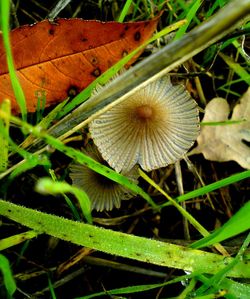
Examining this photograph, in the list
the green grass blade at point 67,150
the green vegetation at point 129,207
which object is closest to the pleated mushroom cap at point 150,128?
the green vegetation at point 129,207

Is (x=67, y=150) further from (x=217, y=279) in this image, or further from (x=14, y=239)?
(x=217, y=279)

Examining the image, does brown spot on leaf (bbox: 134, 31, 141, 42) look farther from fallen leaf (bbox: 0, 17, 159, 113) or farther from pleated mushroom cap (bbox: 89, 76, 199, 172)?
pleated mushroom cap (bbox: 89, 76, 199, 172)

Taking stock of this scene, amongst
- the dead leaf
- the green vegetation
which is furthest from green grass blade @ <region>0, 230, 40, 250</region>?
the dead leaf

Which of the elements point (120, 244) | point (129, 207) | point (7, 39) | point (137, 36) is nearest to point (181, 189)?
point (129, 207)

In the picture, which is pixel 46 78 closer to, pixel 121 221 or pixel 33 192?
pixel 33 192

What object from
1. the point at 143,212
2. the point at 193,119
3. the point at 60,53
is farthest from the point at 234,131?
the point at 60,53
